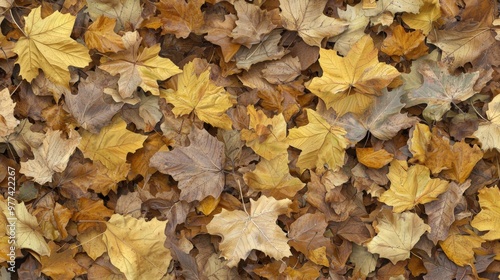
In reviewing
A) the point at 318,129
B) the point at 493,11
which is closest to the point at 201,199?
the point at 318,129

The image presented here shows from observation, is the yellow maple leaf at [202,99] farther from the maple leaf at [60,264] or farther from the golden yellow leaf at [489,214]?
the golden yellow leaf at [489,214]

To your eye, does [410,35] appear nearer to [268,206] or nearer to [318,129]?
[318,129]

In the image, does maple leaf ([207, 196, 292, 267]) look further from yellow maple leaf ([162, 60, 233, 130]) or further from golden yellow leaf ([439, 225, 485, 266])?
golden yellow leaf ([439, 225, 485, 266])

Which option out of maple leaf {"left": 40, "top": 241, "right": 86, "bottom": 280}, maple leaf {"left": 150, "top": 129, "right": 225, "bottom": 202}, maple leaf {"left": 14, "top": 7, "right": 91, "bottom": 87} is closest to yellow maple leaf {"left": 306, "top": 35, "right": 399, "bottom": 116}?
maple leaf {"left": 150, "top": 129, "right": 225, "bottom": 202}

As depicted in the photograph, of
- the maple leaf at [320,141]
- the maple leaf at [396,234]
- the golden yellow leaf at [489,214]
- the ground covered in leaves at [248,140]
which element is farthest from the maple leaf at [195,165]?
the golden yellow leaf at [489,214]

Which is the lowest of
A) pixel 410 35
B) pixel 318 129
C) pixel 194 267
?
pixel 194 267

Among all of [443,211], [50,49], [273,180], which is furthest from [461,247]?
[50,49]
